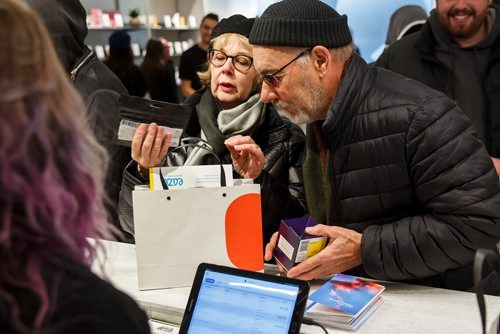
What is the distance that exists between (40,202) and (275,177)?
1.52 metres

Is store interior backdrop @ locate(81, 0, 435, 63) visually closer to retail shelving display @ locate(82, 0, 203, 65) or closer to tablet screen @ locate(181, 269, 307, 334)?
retail shelving display @ locate(82, 0, 203, 65)

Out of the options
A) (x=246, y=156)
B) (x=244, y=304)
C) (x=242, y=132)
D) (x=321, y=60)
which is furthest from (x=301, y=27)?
(x=244, y=304)

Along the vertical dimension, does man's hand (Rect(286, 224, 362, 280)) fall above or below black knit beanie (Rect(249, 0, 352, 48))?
below

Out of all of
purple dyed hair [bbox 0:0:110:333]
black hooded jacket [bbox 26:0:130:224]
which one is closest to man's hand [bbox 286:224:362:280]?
black hooded jacket [bbox 26:0:130:224]

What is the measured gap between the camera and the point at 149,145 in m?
1.99

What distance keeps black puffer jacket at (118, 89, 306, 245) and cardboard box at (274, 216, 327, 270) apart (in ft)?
0.89

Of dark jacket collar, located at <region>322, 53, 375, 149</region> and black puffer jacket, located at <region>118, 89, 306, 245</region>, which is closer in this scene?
dark jacket collar, located at <region>322, 53, 375, 149</region>

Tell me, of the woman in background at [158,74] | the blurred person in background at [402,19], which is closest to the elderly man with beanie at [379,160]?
the blurred person in background at [402,19]

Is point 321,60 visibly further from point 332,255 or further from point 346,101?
point 332,255

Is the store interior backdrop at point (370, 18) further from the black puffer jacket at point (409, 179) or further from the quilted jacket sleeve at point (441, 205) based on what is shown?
the quilted jacket sleeve at point (441, 205)

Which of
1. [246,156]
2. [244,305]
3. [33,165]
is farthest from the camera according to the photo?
[246,156]

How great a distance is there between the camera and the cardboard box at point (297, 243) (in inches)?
71.3

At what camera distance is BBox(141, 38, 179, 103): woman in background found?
5863 mm

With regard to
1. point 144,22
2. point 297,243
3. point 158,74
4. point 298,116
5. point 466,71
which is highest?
point 298,116
